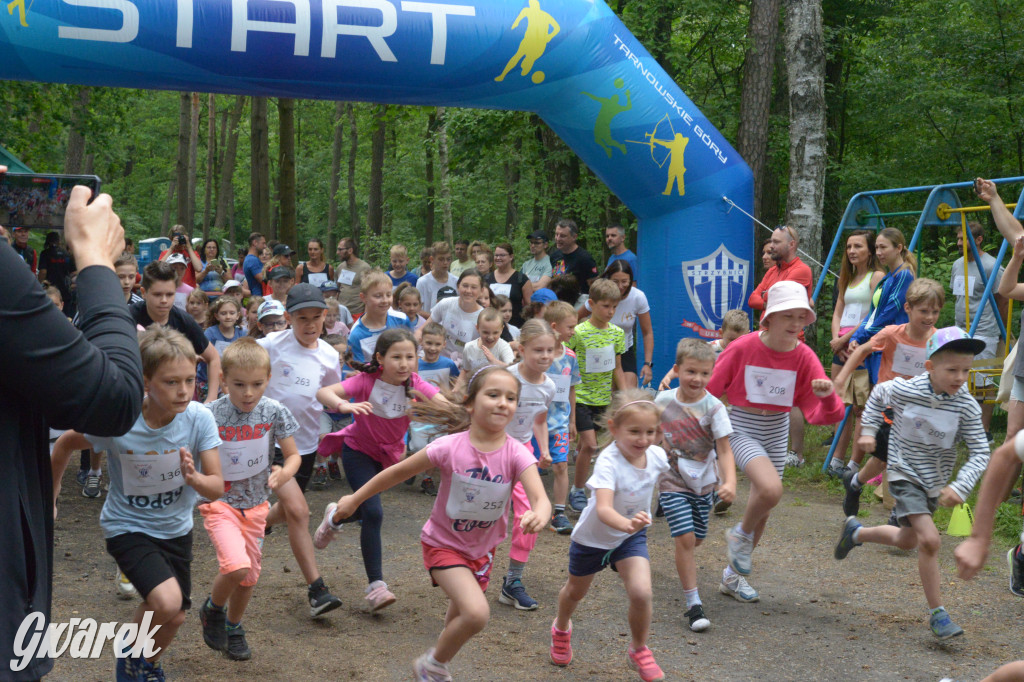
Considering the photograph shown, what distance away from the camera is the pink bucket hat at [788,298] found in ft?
18.7

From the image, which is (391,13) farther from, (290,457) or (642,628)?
(642,628)

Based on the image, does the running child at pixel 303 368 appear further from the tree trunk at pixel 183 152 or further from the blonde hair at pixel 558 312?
the tree trunk at pixel 183 152

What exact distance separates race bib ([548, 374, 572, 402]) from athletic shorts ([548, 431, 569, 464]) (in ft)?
0.85

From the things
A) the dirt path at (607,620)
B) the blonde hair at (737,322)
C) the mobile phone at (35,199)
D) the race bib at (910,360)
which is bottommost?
the dirt path at (607,620)

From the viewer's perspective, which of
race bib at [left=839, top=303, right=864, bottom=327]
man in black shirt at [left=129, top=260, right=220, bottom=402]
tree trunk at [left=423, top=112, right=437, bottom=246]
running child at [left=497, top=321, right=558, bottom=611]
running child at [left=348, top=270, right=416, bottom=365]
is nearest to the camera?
running child at [left=497, top=321, right=558, bottom=611]

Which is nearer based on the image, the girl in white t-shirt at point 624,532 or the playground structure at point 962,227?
the girl in white t-shirt at point 624,532

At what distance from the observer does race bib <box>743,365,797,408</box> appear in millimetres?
5914

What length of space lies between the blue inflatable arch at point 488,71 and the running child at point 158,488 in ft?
17.2

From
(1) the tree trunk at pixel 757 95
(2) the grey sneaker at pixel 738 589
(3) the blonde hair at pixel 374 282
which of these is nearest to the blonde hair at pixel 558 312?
(3) the blonde hair at pixel 374 282

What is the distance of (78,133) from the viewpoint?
20.4 m

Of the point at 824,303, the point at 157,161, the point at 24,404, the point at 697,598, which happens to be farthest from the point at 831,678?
the point at 157,161

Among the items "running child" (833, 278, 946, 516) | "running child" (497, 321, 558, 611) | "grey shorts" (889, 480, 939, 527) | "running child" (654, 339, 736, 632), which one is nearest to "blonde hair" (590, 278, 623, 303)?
"running child" (497, 321, 558, 611)

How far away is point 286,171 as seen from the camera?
19.9 m

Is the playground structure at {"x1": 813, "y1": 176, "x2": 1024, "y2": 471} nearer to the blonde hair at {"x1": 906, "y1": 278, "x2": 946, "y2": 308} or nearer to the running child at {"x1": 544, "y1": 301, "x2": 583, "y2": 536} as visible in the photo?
the blonde hair at {"x1": 906, "y1": 278, "x2": 946, "y2": 308}
